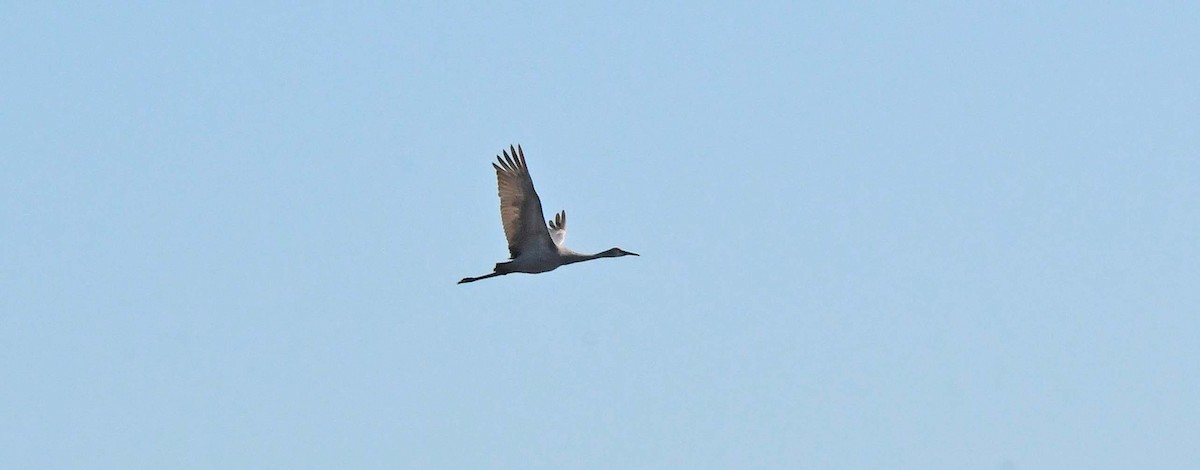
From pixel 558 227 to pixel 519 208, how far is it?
33.2ft

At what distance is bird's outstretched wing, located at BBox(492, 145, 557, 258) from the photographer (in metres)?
79.2

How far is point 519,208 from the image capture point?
79812 mm

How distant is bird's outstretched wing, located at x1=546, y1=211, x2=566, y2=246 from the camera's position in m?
88.3

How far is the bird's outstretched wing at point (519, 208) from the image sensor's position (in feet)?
260

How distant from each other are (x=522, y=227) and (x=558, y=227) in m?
9.80

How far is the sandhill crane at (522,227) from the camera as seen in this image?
7925 centimetres

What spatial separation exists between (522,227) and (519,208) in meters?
0.66

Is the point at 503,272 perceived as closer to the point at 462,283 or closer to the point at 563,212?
the point at 462,283

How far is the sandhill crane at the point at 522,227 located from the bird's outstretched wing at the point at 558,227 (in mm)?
5985

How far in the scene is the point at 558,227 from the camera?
3538 inches

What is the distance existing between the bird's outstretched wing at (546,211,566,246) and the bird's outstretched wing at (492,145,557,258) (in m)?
7.10

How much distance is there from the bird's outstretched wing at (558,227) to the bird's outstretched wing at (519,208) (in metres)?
7.10

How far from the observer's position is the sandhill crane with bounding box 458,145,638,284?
79250 mm

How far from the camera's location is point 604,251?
83000 mm
